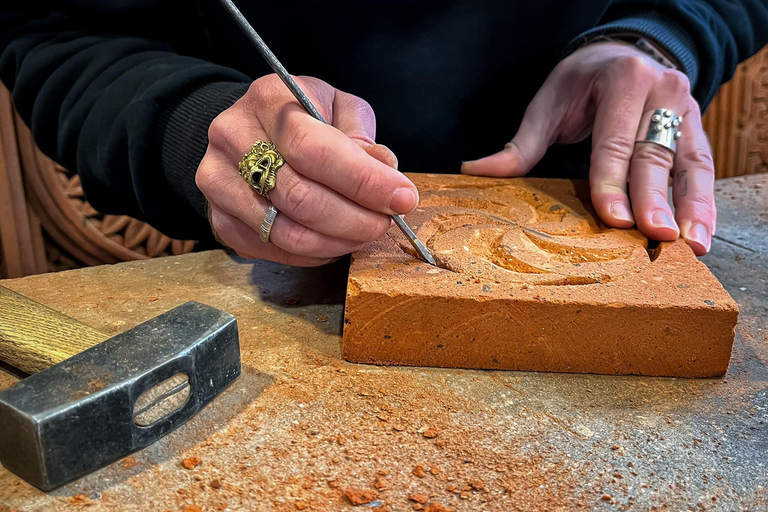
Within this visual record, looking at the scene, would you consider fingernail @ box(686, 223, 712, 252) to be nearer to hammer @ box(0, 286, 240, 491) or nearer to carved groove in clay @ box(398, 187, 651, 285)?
carved groove in clay @ box(398, 187, 651, 285)

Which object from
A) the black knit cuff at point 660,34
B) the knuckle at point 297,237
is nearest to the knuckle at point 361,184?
the knuckle at point 297,237

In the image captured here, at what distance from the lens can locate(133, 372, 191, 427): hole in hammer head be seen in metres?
0.94

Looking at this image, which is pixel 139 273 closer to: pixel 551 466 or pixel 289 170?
pixel 289 170

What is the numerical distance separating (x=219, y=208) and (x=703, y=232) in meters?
1.00

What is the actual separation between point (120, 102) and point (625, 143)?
1169 millimetres

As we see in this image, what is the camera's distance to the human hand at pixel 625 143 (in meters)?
1.42

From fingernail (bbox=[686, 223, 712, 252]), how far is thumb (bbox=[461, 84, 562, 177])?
1.48 ft

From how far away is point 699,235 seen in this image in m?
1.38

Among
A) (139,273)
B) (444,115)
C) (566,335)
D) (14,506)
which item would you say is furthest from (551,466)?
(444,115)

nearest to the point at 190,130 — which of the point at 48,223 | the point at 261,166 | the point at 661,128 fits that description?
the point at 261,166

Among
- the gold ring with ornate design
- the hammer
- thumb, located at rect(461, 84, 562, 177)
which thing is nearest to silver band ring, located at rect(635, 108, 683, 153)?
thumb, located at rect(461, 84, 562, 177)

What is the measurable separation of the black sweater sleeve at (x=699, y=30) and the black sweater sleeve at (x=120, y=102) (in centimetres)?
104

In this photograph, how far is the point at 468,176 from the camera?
1.65 metres

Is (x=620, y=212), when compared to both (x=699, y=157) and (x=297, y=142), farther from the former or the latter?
(x=297, y=142)
